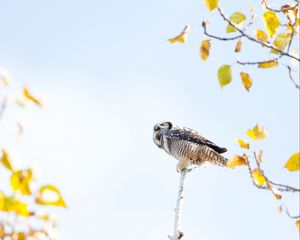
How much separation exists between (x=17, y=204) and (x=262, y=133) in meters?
1.98

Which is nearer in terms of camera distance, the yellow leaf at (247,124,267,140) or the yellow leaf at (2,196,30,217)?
the yellow leaf at (2,196,30,217)

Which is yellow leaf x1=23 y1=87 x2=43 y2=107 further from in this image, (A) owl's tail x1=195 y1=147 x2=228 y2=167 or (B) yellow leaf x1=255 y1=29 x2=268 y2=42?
(A) owl's tail x1=195 y1=147 x2=228 y2=167

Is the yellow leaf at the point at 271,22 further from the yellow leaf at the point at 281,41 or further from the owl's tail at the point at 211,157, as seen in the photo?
the owl's tail at the point at 211,157

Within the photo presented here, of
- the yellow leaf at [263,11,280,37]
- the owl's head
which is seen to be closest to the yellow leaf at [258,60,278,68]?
the yellow leaf at [263,11,280,37]

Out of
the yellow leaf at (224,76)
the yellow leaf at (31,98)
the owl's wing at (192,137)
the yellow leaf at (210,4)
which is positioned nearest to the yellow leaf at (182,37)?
the yellow leaf at (224,76)

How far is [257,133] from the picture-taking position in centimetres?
355

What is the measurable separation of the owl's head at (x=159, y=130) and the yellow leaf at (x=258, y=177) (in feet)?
36.2

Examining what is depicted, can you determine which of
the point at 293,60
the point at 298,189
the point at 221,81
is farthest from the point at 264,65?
the point at 298,189

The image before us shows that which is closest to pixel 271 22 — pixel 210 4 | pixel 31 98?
pixel 210 4

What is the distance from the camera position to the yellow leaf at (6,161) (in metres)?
1.88

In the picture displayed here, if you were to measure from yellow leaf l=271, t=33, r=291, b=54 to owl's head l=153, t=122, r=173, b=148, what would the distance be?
36.0 ft

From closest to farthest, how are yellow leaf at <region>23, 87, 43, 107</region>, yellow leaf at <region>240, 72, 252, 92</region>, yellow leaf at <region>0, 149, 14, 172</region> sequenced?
yellow leaf at <region>0, 149, 14, 172</region> → yellow leaf at <region>23, 87, 43, 107</region> → yellow leaf at <region>240, 72, 252, 92</region>

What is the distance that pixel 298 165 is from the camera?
9.71 feet

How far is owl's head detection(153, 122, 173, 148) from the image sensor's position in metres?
14.7
